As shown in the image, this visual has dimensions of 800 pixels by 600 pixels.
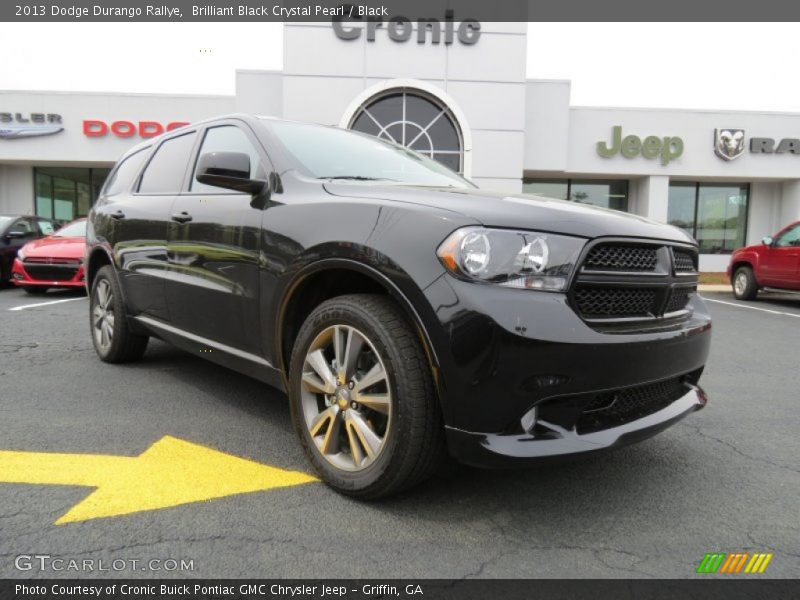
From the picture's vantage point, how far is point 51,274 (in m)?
9.12

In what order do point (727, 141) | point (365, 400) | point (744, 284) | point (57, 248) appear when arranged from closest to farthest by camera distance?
1. point (365, 400)
2. point (57, 248)
3. point (744, 284)
4. point (727, 141)

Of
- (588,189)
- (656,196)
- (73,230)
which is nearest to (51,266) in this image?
(73,230)

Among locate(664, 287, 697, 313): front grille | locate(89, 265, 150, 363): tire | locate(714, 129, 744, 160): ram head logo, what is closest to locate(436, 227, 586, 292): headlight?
locate(664, 287, 697, 313): front grille

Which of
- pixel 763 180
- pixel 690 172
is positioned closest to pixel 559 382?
pixel 690 172

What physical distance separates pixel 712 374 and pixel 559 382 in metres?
3.42

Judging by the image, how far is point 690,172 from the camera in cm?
1880

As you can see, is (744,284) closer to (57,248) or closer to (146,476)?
(146,476)

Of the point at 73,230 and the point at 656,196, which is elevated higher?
the point at 656,196

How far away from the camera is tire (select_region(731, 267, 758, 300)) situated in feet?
35.7

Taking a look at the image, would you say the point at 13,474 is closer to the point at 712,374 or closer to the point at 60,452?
the point at 60,452

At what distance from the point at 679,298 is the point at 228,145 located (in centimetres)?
249

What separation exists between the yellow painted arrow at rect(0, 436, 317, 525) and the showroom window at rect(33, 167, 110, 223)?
2038 centimetres
